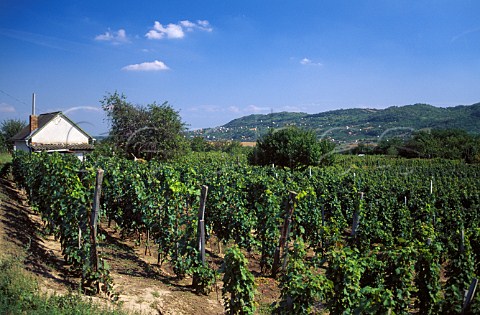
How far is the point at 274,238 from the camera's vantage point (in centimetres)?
893

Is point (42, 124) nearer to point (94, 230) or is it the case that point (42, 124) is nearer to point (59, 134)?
point (59, 134)

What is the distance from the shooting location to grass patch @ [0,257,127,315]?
4.14 m

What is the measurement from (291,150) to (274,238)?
67.6ft

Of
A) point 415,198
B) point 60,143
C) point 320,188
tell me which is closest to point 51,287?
point 320,188

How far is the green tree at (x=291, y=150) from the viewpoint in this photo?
29188 millimetres

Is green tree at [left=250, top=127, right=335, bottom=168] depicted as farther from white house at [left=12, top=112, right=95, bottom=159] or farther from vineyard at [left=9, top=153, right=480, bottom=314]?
vineyard at [left=9, top=153, right=480, bottom=314]

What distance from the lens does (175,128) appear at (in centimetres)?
2627

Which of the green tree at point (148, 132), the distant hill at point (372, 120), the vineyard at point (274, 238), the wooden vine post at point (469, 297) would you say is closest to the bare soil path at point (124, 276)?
the vineyard at point (274, 238)

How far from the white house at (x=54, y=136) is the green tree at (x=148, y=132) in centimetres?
321

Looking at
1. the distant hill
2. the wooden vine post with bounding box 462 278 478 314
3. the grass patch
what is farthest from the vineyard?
the distant hill

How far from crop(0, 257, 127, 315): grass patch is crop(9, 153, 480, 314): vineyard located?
3.35ft

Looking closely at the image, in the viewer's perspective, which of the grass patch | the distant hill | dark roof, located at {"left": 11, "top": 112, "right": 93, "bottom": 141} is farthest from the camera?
the distant hill

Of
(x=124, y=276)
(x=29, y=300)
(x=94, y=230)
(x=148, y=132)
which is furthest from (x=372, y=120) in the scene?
(x=29, y=300)

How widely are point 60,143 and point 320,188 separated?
21885 mm
